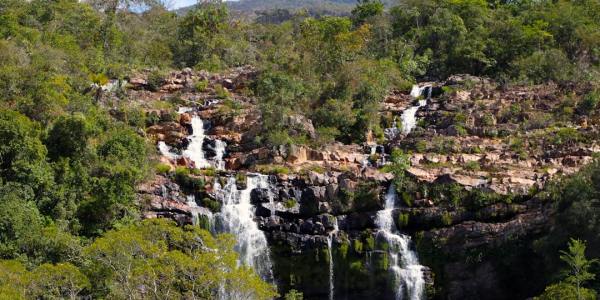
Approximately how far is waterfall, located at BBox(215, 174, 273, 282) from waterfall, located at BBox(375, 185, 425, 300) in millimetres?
6316

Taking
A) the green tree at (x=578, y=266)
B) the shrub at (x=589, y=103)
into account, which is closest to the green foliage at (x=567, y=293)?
the green tree at (x=578, y=266)

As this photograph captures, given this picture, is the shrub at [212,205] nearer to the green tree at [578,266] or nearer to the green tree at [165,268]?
the green tree at [165,268]

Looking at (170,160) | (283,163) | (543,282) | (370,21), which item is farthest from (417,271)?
(370,21)

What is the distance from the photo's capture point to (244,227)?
3931 cm

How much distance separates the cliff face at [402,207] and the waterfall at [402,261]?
0.89 feet

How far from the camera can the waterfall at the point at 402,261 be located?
38.3 m

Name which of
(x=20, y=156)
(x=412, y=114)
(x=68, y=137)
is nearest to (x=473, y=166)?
(x=412, y=114)

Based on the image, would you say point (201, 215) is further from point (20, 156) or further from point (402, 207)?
point (402, 207)

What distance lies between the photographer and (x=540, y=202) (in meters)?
38.2

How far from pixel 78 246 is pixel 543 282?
72.3 ft

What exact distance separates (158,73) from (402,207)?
25.7 metres

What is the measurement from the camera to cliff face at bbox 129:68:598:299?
37.9 meters

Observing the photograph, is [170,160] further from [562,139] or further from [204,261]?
[562,139]

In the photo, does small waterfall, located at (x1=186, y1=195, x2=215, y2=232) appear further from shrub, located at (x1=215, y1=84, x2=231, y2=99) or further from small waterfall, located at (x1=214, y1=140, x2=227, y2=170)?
shrub, located at (x1=215, y1=84, x2=231, y2=99)
